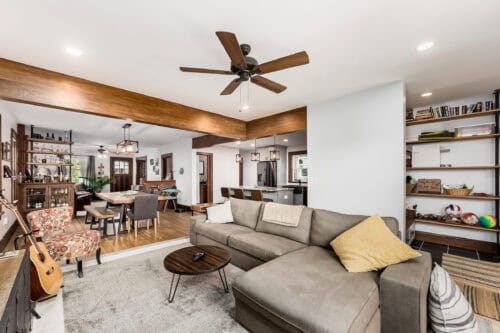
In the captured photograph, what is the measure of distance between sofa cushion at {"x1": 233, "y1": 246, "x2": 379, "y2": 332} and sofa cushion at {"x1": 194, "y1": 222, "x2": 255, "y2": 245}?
3.90 feet

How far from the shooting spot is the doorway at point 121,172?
11.0m

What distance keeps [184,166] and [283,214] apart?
18.2 feet

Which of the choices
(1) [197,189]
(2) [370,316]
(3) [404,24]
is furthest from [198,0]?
(1) [197,189]

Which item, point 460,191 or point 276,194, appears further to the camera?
point 276,194

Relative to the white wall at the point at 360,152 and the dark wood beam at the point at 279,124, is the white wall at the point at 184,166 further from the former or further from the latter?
the white wall at the point at 360,152

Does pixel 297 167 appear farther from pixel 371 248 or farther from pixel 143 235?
pixel 371 248

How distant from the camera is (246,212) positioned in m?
3.55

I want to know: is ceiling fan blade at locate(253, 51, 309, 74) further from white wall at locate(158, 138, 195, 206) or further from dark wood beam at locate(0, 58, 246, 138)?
white wall at locate(158, 138, 195, 206)

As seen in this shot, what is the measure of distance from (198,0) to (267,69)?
0.78 metres

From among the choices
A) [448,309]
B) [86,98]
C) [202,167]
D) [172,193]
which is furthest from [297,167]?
[448,309]

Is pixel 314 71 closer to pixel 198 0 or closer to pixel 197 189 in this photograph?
pixel 198 0

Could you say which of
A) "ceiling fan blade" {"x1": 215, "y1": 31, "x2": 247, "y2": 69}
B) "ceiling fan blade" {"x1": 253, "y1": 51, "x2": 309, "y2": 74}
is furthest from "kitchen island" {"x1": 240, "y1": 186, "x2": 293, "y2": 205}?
"ceiling fan blade" {"x1": 215, "y1": 31, "x2": 247, "y2": 69}

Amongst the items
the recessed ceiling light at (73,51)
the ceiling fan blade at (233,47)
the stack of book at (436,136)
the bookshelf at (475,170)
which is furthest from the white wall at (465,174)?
the recessed ceiling light at (73,51)

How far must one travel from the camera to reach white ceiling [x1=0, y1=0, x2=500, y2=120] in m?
1.75
